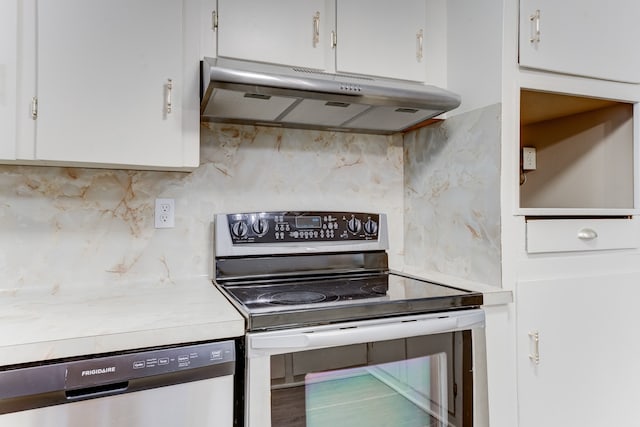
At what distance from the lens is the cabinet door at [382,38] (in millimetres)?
1531

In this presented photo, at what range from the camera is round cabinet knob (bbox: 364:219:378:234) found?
1.81 m

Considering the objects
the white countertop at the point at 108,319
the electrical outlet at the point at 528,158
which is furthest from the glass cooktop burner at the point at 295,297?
the electrical outlet at the point at 528,158

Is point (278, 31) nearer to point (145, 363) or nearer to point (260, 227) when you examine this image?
point (260, 227)

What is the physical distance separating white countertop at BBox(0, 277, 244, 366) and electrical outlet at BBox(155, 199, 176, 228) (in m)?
0.30

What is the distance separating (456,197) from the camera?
1646 millimetres

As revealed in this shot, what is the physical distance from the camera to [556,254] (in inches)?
59.9

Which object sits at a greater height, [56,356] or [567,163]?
[567,163]

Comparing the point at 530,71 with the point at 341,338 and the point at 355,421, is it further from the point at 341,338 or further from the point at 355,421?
the point at 355,421

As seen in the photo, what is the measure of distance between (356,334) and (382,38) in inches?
43.7

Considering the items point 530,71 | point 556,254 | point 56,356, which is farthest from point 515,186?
point 56,356

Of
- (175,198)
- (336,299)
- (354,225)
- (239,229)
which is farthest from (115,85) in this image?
(354,225)

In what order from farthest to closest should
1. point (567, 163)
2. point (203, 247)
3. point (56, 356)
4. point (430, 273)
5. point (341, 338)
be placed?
point (567, 163) < point (430, 273) < point (203, 247) < point (341, 338) < point (56, 356)

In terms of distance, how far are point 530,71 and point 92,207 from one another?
5.43 ft

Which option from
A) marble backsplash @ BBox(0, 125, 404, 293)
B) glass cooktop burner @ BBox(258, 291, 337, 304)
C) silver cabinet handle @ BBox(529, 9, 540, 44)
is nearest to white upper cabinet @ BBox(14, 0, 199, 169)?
marble backsplash @ BBox(0, 125, 404, 293)
